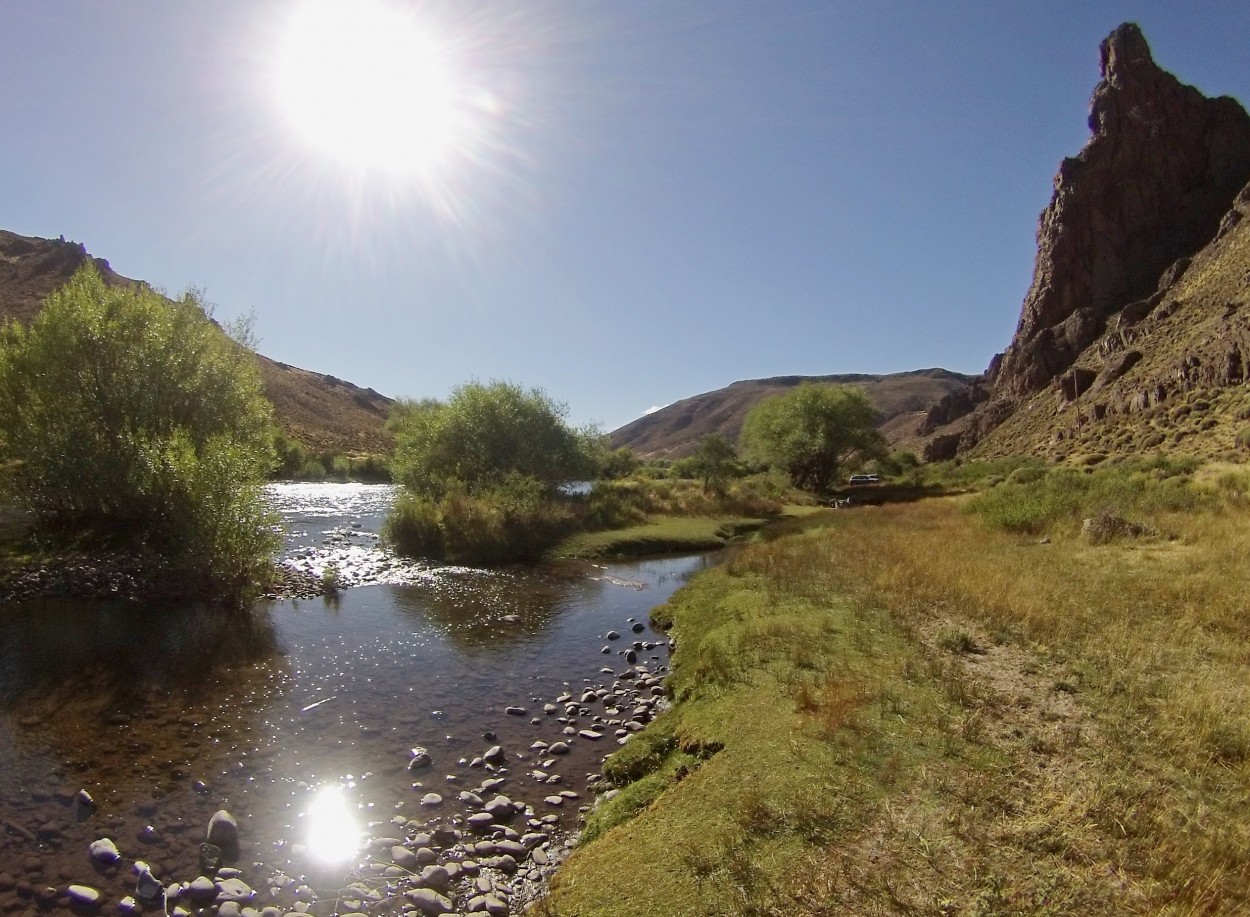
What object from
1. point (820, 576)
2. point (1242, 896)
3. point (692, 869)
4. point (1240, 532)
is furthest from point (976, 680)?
point (1240, 532)

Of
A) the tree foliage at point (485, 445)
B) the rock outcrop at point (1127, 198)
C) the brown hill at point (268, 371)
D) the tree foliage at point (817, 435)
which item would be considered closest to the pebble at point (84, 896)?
the tree foliage at point (485, 445)

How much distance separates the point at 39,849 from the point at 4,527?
90.0 ft

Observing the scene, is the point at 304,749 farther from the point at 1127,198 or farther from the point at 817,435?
the point at 1127,198

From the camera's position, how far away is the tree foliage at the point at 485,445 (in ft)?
136

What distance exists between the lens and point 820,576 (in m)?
19.6

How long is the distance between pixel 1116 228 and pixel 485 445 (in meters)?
106

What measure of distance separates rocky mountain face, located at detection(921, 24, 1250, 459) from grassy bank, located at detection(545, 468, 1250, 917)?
76362 millimetres

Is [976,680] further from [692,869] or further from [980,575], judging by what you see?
[980,575]

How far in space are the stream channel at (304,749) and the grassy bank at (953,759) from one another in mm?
1448

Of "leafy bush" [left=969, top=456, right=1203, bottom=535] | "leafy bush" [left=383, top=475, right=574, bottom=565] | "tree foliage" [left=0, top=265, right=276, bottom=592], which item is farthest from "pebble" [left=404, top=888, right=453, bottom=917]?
"leafy bush" [left=383, top=475, right=574, bottom=565]

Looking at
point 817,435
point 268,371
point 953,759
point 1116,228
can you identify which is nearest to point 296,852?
point 953,759

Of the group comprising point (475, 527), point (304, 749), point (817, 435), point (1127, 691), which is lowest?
point (304, 749)

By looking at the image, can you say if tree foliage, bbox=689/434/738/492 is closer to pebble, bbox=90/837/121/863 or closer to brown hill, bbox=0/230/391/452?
pebble, bbox=90/837/121/863

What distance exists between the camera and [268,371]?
523 feet
